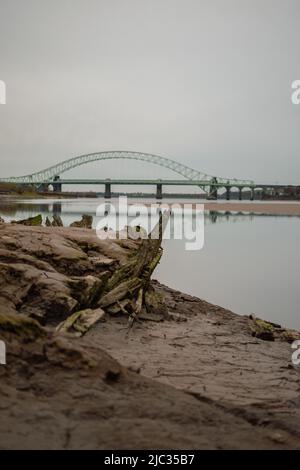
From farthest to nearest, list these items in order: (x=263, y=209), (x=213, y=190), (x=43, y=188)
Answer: (x=213, y=190)
(x=43, y=188)
(x=263, y=209)

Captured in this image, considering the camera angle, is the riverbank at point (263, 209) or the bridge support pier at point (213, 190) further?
the bridge support pier at point (213, 190)

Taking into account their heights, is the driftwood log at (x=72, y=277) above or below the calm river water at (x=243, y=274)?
above

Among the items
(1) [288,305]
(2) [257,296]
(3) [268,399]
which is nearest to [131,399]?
(3) [268,399]

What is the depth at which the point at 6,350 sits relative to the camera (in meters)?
5.41

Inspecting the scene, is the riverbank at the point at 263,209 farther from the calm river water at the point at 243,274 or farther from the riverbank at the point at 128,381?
the riverbank at the point at 128,381

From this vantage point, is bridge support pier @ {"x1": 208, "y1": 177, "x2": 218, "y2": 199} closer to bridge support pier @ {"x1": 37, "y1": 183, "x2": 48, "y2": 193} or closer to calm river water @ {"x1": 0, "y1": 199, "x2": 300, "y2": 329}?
bridge support pier @ {"x1": 37, "y1": 183, "x2": 48, "y2": 193}

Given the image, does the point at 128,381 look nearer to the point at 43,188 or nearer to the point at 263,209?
the point at 263,209

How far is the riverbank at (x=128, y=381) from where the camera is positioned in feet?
14.2

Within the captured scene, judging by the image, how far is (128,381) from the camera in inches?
214

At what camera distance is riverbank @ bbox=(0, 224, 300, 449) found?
14.2 ft
